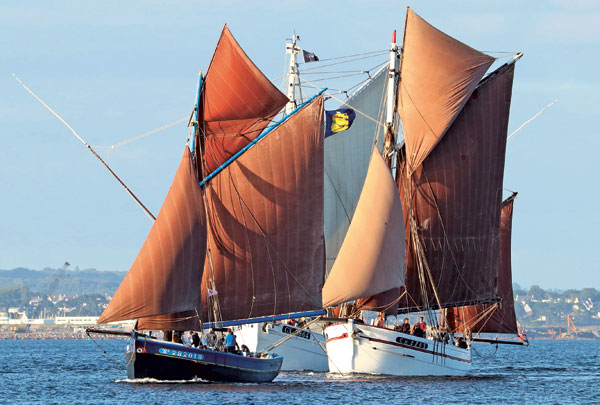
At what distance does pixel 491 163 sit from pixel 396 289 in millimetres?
11867

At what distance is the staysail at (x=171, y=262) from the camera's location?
56.4m

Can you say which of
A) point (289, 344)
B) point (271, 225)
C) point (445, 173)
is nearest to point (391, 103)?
point (445, 173)

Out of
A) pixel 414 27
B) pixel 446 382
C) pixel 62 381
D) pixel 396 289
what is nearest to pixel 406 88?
pixel 414 27

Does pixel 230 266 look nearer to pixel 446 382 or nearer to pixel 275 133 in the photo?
pixel 275 133

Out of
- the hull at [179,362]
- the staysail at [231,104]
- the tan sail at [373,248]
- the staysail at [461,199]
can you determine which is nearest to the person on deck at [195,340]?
the hull at [179,362]

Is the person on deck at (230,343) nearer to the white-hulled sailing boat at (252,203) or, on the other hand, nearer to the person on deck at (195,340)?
the white-hulled sailing boat at (252,203)

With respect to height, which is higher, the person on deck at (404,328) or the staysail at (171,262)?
the staysail at (171,262)

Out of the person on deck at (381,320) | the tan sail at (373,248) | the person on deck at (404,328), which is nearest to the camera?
the tan sail at (373,248)

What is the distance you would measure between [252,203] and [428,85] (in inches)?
666

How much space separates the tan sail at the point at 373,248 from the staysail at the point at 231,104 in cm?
767

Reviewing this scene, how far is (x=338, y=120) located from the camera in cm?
7581

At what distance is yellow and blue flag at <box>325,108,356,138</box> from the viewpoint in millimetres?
75750

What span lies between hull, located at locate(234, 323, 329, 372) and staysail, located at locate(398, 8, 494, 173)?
14816 millimetres

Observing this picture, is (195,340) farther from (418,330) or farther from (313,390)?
(418,330)
